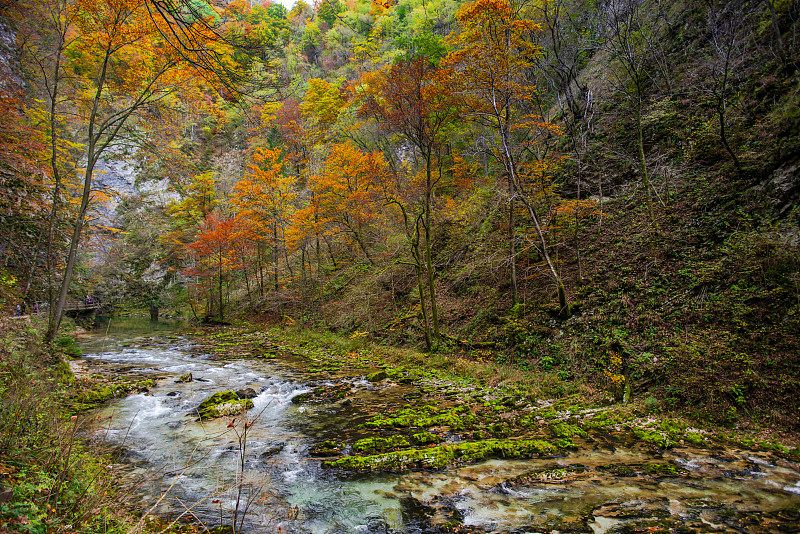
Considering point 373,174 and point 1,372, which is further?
point 373,174

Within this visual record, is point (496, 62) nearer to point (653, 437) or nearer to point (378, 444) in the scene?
point (653, 437)

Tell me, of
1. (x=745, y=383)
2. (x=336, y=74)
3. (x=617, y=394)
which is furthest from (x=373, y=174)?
(x=336, y=74)

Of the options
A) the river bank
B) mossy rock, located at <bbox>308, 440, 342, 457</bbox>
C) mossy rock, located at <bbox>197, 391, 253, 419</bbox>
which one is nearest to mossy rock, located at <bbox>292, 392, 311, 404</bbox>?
the river bank

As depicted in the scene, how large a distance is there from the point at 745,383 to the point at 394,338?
9.80 metres

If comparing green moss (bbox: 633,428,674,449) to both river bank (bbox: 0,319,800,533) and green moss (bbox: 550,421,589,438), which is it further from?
green moss (bbox: 550,421,589,438)

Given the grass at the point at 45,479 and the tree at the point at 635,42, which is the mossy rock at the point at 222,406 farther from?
the tree at the point at 635,42

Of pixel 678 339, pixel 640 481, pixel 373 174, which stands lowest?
pixel 640 481

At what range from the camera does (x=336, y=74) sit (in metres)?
34.7

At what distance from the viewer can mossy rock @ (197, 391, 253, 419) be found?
269 inches

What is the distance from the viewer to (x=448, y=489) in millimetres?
4102

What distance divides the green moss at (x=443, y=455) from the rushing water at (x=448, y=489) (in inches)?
7.9

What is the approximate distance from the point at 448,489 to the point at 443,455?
0.71 metres

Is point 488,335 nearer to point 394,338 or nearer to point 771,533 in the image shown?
point 394,338

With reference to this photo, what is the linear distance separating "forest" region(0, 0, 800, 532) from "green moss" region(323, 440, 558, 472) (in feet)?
9.49
